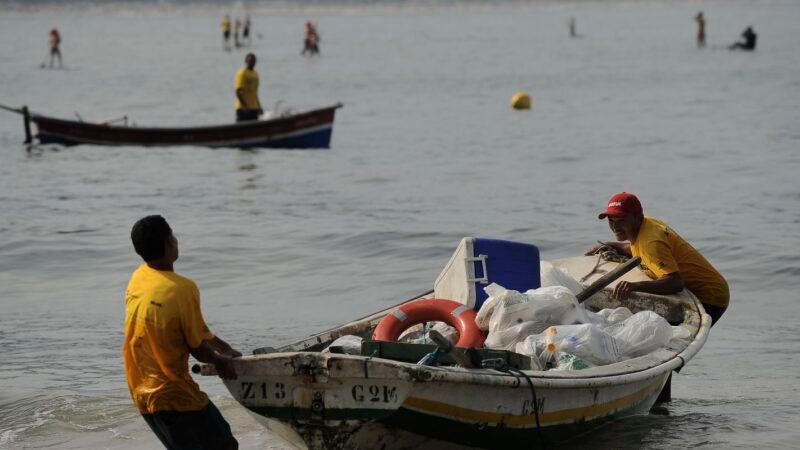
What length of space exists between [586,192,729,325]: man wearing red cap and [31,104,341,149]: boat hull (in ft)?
54.0

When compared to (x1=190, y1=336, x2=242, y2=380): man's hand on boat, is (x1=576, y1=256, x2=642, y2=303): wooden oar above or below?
below

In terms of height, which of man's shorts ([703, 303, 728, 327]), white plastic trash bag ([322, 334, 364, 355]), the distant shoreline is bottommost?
man's shorts ([703, 303, 728, 327])

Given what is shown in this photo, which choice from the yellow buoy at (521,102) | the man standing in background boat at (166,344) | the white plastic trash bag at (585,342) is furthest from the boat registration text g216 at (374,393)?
the yellow buoy at (521,102)

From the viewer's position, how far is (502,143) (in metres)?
29.6

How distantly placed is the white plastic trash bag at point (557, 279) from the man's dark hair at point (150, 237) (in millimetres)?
3607

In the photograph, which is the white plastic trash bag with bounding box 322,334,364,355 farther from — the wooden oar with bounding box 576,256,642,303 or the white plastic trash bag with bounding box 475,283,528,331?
the wooden oar with bounding box 576,256,642,303

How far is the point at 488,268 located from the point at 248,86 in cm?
1578

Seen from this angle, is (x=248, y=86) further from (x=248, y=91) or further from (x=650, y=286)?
(x=650, y=286)

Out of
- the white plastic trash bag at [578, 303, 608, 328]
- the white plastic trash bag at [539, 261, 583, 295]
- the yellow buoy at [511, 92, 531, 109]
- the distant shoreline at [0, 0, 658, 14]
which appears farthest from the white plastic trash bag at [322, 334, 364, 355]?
the distant shoreline at [0, 0, 658, 14]

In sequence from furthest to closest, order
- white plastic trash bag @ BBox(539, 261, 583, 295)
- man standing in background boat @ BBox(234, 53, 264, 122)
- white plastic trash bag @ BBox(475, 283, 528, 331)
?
man standing in background boat @ BBox(234, 53, 264, 122), white plastic trash bag @ BBox(539, 261, 583, 295), white plastic trash bag @ BBox(475, 283, 528, 331)

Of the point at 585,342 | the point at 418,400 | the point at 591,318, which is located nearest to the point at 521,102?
the point at 591,318

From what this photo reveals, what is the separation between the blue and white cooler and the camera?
894cm

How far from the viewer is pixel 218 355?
21.8 ft

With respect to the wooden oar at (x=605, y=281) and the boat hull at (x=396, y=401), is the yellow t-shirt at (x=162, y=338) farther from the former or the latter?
the wooden oar at (x=605, y=281)
